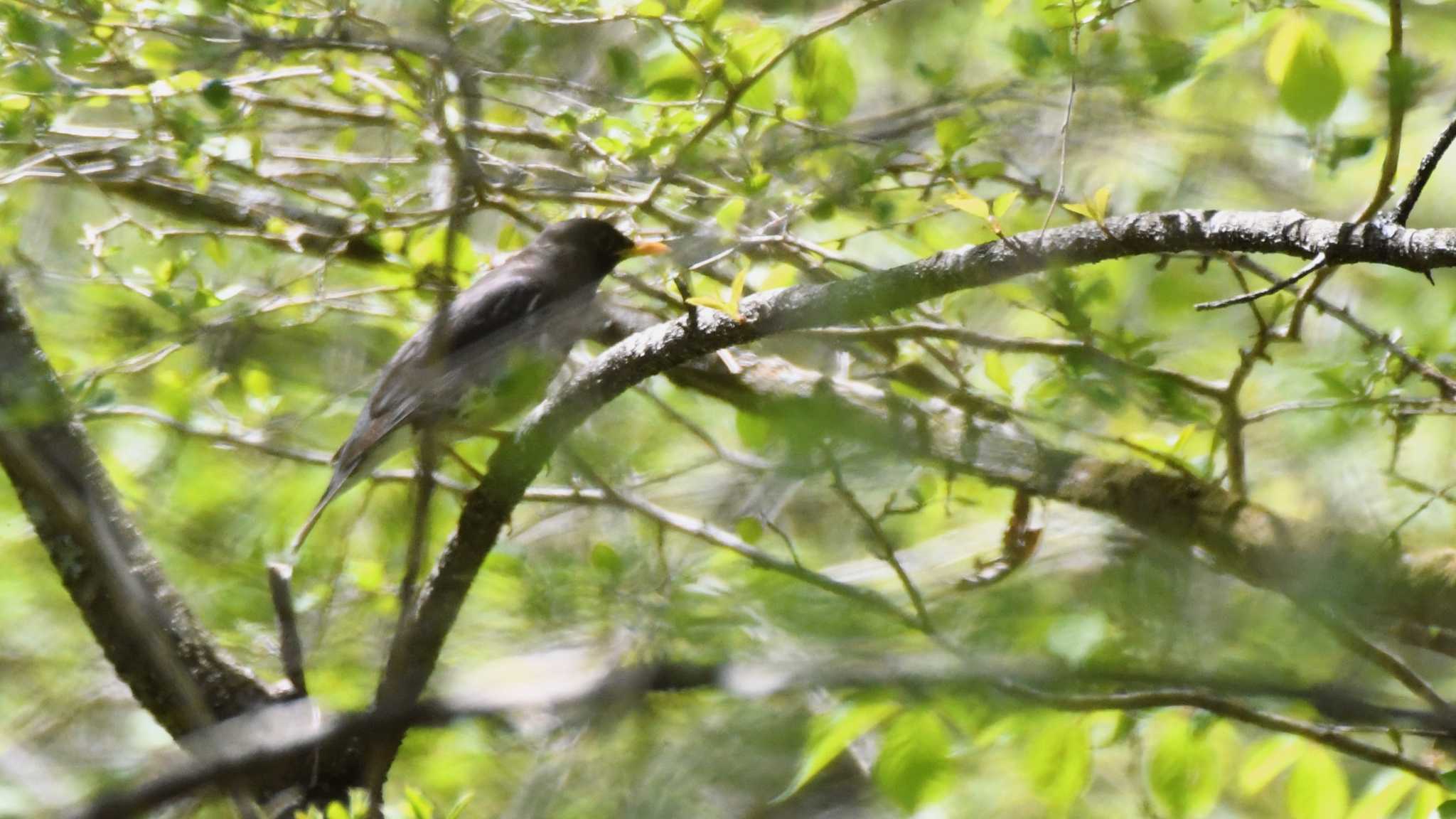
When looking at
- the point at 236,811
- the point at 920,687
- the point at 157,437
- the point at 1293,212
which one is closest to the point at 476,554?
the point at 236,811

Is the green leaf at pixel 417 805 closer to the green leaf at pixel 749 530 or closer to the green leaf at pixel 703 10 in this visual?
the green leaf at pixel 749 530

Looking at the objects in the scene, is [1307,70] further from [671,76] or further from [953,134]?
[671,76]

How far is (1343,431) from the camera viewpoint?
2521mm

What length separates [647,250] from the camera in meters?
3.93

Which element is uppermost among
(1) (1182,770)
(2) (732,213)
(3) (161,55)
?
(3) (161,55)

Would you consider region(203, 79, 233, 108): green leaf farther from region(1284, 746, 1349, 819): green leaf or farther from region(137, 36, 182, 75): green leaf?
region(1284, 746, 1349, 819): green leaf

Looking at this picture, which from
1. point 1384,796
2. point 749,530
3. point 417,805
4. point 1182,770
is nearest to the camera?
point 417,805

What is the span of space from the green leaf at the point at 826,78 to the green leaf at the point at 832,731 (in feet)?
5.25

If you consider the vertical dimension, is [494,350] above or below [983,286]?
below

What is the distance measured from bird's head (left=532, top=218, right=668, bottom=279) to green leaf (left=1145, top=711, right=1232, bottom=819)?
2138 millimetres

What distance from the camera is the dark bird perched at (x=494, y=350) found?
2588 mm

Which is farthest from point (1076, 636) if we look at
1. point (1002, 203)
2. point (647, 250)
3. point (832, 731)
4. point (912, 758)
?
point (647, 250)

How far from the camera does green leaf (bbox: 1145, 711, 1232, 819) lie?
2.47 metres

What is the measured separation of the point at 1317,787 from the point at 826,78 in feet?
6.13
